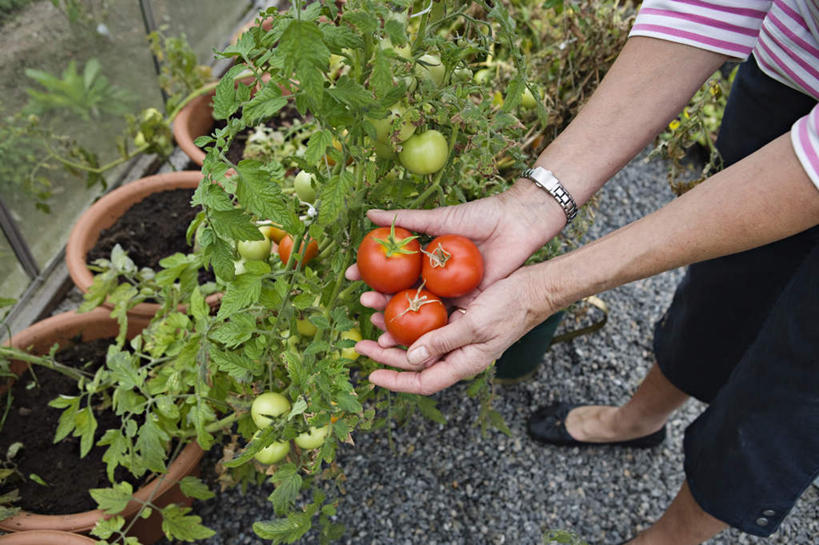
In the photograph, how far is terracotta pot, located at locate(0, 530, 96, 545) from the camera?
4.05 feet

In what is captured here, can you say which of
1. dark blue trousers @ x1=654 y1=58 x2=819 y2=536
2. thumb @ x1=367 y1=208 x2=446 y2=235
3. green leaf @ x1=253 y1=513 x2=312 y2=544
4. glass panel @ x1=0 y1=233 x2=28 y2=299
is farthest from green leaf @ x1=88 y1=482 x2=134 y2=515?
dark blue trousers @ x1=654 y1=58 x2=819 y2=536

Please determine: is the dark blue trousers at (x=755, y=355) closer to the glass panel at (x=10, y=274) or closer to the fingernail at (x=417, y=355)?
the fingernail at (x=417, y=355)

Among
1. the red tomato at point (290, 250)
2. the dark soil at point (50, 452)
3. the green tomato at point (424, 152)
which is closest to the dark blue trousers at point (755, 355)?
the green tomato at point (424, 152)

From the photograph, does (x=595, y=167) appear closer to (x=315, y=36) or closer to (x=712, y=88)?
(x=712, y=88)

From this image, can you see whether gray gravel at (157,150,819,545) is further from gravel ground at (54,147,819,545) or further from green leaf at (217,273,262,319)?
green leaf at (217,273,262,319)

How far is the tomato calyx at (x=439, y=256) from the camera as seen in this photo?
117cm

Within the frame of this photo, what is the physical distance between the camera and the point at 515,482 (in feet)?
6.45

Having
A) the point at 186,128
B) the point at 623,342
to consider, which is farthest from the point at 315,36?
the point at 623,342

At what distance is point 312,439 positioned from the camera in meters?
1.22

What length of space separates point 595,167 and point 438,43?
54cm

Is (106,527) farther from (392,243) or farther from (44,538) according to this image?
(392,243)

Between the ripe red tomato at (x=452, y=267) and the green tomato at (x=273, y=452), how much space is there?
0.45 metres

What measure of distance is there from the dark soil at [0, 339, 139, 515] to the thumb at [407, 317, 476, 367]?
86cm

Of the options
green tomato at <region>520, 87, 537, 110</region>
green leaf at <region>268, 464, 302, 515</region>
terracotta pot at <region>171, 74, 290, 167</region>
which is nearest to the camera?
→ green leaf at <region>268, 464, 302, 515</region>
